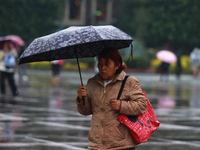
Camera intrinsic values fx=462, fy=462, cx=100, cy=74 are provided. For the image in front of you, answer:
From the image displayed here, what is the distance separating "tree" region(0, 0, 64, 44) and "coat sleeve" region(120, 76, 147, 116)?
36.9m

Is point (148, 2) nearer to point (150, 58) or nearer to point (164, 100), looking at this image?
point (150, 58)

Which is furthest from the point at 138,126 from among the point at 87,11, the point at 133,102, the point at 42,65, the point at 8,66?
the point at 87,11

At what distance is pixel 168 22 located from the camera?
45000 mm

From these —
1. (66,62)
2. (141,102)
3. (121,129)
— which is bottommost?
(66,62)

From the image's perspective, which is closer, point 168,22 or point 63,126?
point 63,126

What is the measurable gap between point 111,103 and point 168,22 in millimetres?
41828

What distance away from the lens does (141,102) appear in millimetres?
4059

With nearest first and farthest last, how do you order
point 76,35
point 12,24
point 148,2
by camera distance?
point 76,35, point 12,24, point 148,2

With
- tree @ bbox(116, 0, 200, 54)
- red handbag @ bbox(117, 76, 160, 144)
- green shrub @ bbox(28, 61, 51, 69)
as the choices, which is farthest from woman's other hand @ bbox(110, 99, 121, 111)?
tree @ bbox(116, 0, 200, 54)

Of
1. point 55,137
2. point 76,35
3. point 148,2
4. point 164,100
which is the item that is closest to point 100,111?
point 76,35

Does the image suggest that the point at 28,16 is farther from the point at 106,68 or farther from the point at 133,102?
the point at 133,102

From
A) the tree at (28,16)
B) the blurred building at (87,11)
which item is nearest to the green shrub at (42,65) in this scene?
the tree at (28,16)

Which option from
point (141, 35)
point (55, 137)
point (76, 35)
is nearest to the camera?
point (76, 35)

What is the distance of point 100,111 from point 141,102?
38 centimetres
